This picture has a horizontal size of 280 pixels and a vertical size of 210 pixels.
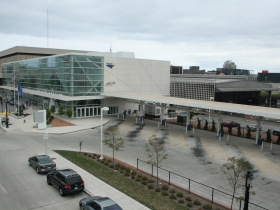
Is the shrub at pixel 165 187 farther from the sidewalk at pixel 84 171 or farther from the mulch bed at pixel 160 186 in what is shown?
the sidewalk at pixel 84 171

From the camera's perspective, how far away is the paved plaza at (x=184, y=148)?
1862cm

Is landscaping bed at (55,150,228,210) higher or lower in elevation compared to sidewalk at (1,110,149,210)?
higher

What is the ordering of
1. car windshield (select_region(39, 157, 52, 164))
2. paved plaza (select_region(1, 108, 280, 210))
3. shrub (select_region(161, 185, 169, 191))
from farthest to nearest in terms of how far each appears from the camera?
car windshield (select_region(39, 157, 52, 164))
paved plaza (select_region(1, 108, 280, 210))
shrub (select_region(161, 185, 169, 191))

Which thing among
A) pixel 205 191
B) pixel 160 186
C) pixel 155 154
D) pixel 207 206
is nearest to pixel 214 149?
pixel 155 154

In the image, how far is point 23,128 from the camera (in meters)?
37.1

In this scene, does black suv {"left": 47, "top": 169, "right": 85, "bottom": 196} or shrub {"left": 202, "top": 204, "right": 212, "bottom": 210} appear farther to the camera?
black suv {"left": 47, "top": 169, "right": 85, "bottom": 196}

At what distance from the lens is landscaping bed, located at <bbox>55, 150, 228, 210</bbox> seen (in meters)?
14.8

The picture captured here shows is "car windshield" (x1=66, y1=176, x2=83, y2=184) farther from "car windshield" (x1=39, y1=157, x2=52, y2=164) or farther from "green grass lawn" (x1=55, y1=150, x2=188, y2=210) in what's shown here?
"car windshield" (x1=39, y1=157, x2=52, y2=164)

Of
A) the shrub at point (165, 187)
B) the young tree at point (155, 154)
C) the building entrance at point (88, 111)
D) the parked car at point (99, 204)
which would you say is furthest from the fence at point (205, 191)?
the building entrance at point (88, 111)

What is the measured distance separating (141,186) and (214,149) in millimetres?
12521

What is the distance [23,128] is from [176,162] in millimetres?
24314

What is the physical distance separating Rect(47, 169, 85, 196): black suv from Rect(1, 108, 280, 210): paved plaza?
1.06 m

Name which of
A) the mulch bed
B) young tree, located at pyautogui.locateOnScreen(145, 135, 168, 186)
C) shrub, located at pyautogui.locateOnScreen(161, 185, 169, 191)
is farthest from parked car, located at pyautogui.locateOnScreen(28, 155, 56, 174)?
shrub, located at pyautogui.locateOnScreen(161, 185, 169, 191)

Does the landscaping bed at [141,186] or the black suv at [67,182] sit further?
the black suv at [67,182]
